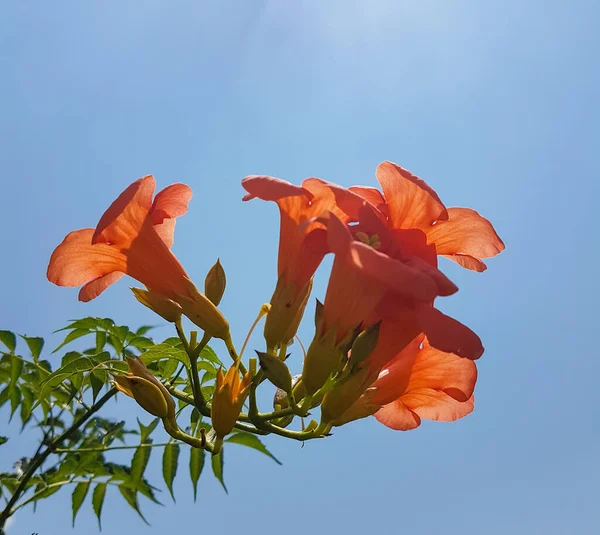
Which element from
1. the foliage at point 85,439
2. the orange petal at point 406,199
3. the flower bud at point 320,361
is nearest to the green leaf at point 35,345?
the foliage at point 85,439

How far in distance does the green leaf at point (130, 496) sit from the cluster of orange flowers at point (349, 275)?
1.74 m

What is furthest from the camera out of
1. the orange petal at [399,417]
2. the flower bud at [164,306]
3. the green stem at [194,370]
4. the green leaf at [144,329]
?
the green leaf at [144,329]

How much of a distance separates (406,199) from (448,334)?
0.51 metres

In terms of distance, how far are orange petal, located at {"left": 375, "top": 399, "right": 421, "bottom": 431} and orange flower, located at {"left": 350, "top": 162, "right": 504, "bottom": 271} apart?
725 mm

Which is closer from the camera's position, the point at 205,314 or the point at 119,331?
the point at 205,314

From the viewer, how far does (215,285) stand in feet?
7.11

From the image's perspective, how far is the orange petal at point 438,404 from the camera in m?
2.36

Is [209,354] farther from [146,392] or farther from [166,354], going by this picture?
→ [146,392]

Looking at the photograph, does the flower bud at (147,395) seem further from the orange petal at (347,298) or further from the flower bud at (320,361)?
the orange petal at (347,298)

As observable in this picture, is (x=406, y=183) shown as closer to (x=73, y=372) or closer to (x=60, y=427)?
(x=73, y=372)

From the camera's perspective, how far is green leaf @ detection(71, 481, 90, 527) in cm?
344

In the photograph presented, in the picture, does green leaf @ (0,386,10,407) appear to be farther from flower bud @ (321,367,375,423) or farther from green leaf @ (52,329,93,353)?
flower bud @ (321,367,375,423)

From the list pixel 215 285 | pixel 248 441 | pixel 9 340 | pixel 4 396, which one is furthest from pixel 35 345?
pixel 215 285

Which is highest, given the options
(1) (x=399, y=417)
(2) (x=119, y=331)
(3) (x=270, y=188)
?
(2) (x=119, y=331)
